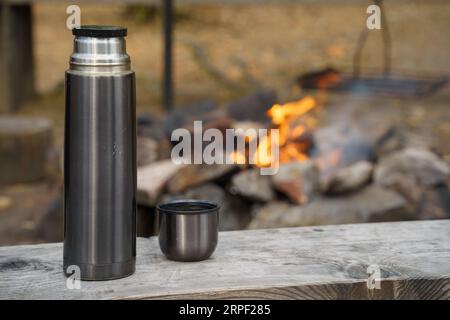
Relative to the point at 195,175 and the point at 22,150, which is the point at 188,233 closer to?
the point at 195,175

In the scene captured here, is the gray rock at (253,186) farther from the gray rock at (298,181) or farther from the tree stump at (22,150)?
the tree stump at (22,150)

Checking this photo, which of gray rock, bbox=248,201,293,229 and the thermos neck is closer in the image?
the thermos neck

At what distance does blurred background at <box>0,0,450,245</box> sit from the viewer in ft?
12.6

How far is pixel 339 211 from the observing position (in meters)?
3.73

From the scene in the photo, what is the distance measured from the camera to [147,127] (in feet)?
14.2

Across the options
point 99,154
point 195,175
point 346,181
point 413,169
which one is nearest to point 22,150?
point 195,175

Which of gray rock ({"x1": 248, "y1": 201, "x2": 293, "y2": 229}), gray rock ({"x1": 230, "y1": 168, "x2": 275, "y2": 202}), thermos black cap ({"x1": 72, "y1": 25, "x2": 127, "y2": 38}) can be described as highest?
thermos black cap ({"x1": 72, "y1": 25, "x2": 127, "y2": 38})

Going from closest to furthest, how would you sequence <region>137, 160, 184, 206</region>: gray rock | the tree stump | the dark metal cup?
the dark metal cup, <region>137, 160, 184, 206</region>: gray rock, the tree stump

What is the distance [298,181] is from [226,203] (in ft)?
1.12

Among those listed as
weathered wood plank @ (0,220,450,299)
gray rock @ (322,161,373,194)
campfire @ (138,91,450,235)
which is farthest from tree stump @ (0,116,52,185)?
weathered wood plank @ (0,220,450,299)

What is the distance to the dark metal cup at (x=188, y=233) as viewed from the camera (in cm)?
185

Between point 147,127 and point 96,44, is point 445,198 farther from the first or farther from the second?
point 96,44

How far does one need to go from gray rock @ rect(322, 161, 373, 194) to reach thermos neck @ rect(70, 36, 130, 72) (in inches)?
88.0

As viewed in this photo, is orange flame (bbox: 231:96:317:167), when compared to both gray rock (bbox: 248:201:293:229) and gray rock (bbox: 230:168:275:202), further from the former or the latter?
gray rock (bbox: 248:201:293:229)
